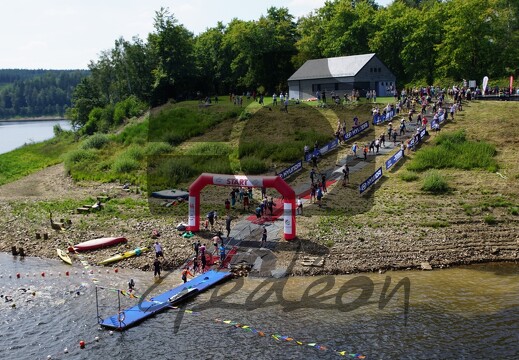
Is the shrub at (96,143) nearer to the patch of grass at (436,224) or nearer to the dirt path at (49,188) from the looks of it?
the dirt path at (49,188)

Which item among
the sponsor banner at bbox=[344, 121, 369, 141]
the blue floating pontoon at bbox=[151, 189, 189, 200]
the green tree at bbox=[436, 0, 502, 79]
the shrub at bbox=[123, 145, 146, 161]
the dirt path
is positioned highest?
the green tree at bbox=[436, 0, 502, 79]

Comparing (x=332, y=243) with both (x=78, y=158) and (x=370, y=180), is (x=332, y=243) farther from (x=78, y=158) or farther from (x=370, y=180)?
(x=78, y=158)

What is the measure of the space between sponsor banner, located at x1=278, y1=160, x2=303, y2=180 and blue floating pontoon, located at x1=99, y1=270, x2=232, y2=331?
57.4 feet

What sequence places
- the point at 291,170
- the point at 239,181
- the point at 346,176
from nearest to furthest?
the point at 239,181 → the point at 346,176 → the point at 291,170

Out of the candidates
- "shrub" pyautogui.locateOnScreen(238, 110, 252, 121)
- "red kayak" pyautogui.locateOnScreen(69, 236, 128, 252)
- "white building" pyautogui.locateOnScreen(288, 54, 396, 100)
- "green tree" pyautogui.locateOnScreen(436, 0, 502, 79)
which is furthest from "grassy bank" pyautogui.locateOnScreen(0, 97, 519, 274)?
"green tree" pyautogui.locateOnScreen(436, 0, 502, 79)

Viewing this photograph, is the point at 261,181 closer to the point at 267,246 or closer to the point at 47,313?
the point at 267,246

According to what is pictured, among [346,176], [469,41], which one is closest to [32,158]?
[346,176]

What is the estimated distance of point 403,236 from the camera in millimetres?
36344

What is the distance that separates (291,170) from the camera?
49.7 metres

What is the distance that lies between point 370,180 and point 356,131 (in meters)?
13.9

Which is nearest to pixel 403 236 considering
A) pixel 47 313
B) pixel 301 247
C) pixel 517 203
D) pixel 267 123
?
pixel 301 247

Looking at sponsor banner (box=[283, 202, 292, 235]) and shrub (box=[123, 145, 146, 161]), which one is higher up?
shrub (box=[123, 145, 146, 161])

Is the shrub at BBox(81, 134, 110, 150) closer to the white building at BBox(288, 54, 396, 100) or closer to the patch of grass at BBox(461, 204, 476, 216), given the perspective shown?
the white building at BBox(288, 54, 396, 100)

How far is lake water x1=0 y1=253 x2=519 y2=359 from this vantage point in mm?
24188
